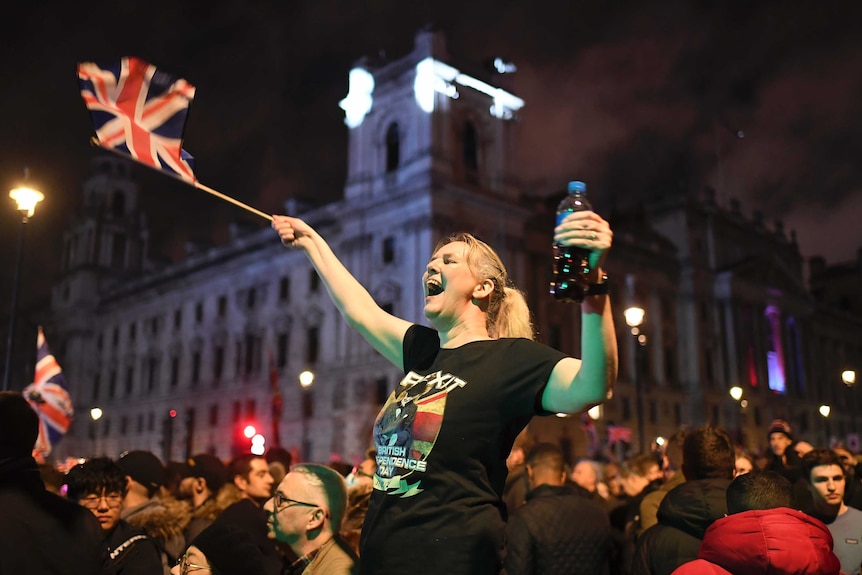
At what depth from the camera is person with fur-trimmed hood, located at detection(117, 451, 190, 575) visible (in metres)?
5.28

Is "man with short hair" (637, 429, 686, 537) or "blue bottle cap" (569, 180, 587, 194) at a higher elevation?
"blue bottle cap" (569, 180, 587, 194)

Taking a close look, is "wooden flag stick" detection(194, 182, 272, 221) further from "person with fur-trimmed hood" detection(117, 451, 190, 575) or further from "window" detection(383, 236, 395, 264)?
"window" detection(383, 236, 395, 264)

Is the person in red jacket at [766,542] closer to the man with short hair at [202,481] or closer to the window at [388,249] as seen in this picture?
the man with short hair at [202,481]

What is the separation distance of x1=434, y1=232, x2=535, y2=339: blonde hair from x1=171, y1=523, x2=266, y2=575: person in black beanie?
69.8 inches

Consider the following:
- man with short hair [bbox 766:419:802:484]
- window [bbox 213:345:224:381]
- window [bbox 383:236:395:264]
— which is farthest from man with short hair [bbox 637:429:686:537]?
window [bbox 213:345:224:381]

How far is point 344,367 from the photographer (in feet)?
129

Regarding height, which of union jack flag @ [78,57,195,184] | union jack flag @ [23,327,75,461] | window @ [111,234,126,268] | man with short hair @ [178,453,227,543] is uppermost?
window @ [111,234,126,268]

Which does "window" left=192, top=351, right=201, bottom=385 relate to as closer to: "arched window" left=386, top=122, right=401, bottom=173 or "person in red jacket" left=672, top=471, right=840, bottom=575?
"arched window" left=386, top=122, right=401, bottom=173

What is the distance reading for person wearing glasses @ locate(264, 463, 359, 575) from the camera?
12.0 feet

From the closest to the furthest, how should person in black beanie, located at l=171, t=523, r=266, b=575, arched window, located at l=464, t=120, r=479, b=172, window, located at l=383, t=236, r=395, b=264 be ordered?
person in black beanie, located at l=171, t=523, r=266, b=575
window, located at l=383, t=236, r=395, b=264
arched window, located at l=464, t=120, r=479, b=172

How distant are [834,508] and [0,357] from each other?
95714 mm

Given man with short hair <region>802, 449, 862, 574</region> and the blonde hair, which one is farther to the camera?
man with short hair <region>802, 449, 862, 574</region>

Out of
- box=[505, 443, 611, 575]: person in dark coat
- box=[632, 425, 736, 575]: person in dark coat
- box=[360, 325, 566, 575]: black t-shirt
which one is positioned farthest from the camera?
box=[505, 443, 611, 575]: person in dark coat

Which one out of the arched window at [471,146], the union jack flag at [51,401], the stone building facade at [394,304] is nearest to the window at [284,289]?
the stone building facade at [394,304]
